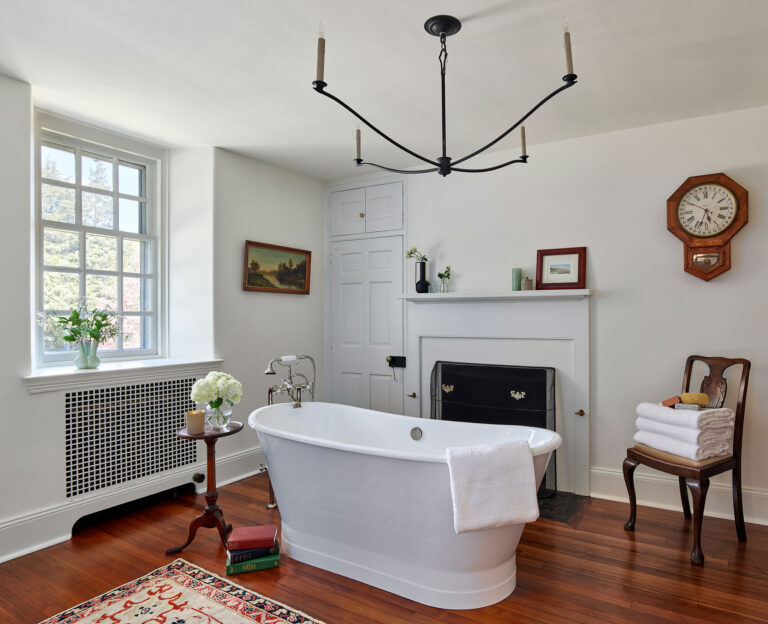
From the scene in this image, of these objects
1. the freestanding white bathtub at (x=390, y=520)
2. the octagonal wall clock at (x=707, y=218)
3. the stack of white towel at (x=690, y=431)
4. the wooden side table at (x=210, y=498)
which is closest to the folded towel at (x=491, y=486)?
the freestanding white bathtub at (x=390, y=520)

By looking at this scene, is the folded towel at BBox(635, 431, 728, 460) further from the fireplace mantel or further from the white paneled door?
the white paneled door

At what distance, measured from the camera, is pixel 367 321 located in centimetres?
459

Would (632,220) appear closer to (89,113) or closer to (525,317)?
(525,317)

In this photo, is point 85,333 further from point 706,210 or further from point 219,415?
point 706,210

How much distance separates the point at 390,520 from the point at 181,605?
0.99 m

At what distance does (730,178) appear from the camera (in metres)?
3.16

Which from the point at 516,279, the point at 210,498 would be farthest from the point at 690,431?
the point at 210,498

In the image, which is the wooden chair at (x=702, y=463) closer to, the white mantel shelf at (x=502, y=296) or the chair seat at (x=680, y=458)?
the chair seat at (x=680, y=458)

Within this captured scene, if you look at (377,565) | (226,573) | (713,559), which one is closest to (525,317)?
(713,559)

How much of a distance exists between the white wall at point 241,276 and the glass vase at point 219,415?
1066mm

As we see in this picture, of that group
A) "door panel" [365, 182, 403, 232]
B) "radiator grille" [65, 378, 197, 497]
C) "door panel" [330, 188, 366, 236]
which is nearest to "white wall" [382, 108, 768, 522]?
"door panel" [365, 182, 403, 232]

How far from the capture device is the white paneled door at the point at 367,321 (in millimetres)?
4441

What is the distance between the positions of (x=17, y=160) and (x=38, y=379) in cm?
122

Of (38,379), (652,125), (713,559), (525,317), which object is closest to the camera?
(713,559)
